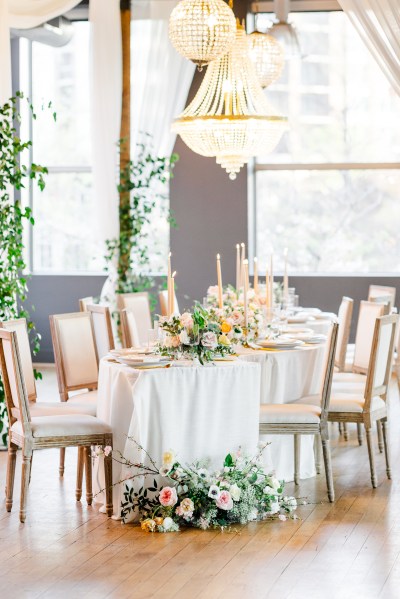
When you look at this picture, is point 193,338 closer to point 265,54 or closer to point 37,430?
point 37,430

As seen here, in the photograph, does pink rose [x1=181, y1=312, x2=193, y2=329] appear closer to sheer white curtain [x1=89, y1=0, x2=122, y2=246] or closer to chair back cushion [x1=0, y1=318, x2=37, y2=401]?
chair back cushion [x1=0, y1=318, x2=37, y2=401]

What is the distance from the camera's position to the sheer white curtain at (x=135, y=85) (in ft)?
31.6

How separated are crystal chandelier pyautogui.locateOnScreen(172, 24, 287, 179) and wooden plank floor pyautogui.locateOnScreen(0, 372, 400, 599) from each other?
2.57 meters

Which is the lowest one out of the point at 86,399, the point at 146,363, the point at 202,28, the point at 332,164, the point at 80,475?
the point at 80,475

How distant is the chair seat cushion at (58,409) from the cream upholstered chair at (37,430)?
0.16 meters

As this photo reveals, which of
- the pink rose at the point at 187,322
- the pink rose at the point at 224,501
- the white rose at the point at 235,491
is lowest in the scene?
the pink rose at the point at 224,501

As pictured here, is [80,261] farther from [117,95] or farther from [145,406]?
[145,406]

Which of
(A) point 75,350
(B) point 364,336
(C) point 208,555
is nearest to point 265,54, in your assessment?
(B) point 364,336

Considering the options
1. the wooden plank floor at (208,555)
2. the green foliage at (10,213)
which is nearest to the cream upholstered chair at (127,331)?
the green foliage at (10,213)

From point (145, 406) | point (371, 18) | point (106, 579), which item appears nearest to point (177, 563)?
point (106, 579)

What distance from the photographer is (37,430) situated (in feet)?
17.8

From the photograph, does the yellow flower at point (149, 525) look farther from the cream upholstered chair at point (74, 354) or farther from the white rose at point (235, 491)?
the cream upholstered chair at point (74, 354)

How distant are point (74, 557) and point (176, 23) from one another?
362cm

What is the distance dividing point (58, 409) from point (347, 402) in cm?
167
